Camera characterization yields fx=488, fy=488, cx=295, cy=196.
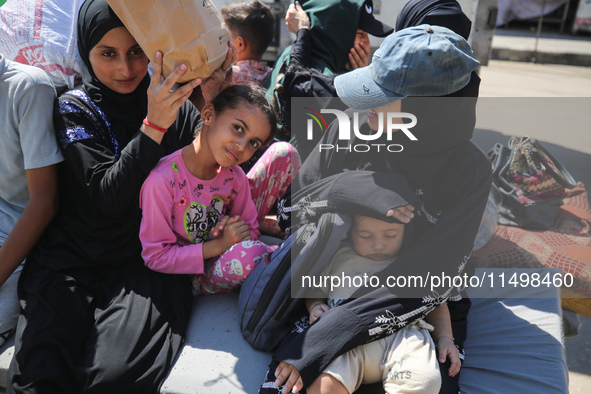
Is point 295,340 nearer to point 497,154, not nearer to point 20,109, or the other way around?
point 20,109

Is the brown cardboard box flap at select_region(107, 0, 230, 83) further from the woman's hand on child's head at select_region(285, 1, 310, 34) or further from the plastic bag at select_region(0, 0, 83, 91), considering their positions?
the woman's hand on child's head at select_region(285, 1, 310, 34)

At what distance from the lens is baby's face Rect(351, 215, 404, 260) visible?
6.24 feet

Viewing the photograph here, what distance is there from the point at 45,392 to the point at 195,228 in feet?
2.61

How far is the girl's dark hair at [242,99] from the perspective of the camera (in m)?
2.03

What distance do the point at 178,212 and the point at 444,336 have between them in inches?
45.4

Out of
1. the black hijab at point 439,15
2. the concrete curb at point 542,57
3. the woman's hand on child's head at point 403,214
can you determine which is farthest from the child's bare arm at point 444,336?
the concrete curb at point 542,57

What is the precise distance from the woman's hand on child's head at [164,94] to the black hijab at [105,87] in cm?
32

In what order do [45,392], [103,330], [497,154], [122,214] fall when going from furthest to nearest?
1. [497,154]
2. [122,214]
3. [103,330]
4. [45,392]

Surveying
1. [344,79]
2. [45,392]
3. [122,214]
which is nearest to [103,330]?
[45,392]

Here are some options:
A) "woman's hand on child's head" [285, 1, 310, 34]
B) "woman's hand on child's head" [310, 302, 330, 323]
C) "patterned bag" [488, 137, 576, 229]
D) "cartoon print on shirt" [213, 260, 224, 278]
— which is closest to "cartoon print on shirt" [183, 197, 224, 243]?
"cartoon print on shirt" [213, 260, 224, 278]

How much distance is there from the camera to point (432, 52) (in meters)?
1.72

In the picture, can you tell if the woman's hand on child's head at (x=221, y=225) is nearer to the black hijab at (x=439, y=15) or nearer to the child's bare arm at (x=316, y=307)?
the child's bare arm at (x=316, y=307)

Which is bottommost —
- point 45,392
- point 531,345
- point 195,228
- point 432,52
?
point 531,345

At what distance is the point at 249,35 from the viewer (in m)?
3.32
